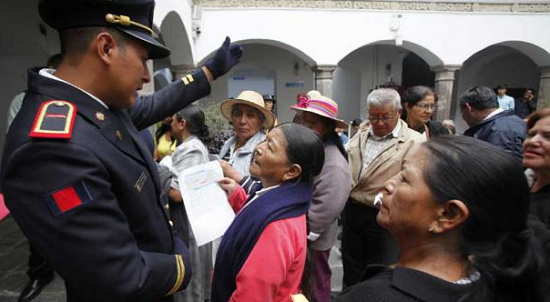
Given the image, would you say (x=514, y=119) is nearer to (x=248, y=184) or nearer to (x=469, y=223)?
(x=248, y=184)

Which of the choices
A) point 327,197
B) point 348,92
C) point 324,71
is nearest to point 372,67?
point 348,92

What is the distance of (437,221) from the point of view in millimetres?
804

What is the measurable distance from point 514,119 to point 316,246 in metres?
2.18

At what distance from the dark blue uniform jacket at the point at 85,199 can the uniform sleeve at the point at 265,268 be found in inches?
10.3

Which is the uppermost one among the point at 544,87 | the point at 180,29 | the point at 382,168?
the point at 180,29

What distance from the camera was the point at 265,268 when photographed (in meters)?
1.24

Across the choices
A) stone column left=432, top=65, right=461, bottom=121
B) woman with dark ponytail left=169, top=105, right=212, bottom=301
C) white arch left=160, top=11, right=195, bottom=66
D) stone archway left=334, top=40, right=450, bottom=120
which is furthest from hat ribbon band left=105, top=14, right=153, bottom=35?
stone archway left=334, top=40, right=450, bottom=120

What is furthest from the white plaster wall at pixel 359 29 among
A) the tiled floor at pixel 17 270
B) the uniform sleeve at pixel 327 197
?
the uniform sleeve at pixel 327 197

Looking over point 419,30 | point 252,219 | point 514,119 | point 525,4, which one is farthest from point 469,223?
point 525,4

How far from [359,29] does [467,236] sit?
9.17 meters

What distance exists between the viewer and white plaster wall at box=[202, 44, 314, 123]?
1130cm

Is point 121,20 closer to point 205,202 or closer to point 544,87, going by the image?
point 205,202

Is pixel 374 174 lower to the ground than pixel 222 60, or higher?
lower

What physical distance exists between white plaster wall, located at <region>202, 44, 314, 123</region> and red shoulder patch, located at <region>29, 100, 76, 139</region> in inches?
409
